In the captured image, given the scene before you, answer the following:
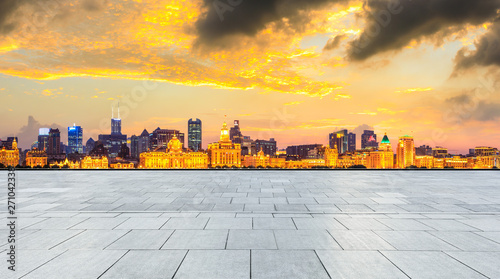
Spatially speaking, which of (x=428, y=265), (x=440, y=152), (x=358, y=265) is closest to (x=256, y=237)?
(x=358, y=265)

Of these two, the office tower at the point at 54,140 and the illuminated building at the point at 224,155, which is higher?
the office tower at the point at 54,140

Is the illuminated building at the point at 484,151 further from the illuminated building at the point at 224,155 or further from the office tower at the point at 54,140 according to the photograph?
the office tower at the point at 54,140

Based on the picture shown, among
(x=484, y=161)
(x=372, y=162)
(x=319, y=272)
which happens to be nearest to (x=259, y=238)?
(x=319, y=272)

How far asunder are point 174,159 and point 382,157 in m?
123

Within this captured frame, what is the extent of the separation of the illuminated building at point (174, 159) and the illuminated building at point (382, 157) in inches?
4029

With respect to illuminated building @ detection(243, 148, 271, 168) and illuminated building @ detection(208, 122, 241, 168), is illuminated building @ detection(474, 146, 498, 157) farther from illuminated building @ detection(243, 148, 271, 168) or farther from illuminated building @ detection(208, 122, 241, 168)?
illuminated building @ detection(208, 122, 241, 168)

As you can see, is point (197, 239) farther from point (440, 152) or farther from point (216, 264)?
point (440, 152)

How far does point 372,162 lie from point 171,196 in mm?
192200

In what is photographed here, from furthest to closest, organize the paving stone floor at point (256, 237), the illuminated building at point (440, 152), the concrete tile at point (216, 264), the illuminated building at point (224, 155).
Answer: the illuminated building at point (224, 155) < the illuminated building at point (440, 152) < the paving stone floor at point (256, 237) < the concrete tile at point (216, 264)

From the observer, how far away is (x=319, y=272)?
4.91 meters

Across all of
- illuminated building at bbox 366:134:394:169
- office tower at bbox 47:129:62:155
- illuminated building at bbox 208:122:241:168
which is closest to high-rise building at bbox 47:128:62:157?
office tower at bbox 47:129:62:155

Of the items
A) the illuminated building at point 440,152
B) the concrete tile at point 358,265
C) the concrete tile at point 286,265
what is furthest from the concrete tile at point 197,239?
the illuminated building at point 440,152

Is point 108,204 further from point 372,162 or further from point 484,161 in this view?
point 372,162

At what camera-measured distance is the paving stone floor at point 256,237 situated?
16.5 feet
